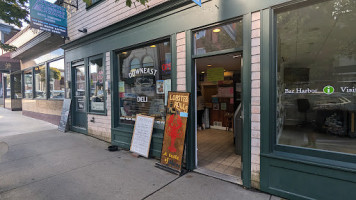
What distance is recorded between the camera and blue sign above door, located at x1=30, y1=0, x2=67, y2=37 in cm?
563

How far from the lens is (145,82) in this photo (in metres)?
4.79

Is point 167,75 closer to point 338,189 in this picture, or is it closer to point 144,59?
point 144,59

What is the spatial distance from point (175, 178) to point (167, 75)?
7.26 feet

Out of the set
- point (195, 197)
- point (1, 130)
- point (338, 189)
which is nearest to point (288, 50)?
point (338, 189)

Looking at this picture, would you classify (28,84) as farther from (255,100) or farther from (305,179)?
(305,179)

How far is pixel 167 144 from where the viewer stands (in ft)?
12.4

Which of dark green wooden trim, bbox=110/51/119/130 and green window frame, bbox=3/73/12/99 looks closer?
dark green wooden trim, bbox=110/51/119/130

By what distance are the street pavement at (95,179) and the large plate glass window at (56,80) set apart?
411 centimetres

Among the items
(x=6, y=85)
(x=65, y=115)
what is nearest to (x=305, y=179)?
(x=65, y=115)

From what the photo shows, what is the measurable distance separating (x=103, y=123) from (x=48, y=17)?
413 centimetres

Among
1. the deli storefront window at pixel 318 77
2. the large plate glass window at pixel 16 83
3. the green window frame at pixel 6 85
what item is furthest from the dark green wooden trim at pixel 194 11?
the green window frame at pixel 6 85

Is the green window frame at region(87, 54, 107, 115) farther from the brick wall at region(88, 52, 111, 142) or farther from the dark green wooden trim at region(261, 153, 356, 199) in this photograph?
the dark green wooden trim at region(261, 153, 356, 199)

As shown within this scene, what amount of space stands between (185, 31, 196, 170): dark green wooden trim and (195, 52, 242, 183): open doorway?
14.3 inches

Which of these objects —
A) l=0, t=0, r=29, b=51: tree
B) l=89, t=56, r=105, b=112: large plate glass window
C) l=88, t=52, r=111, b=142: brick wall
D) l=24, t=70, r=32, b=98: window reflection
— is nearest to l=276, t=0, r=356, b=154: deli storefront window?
l=88, t=52, r=111, b=142: brick wall
